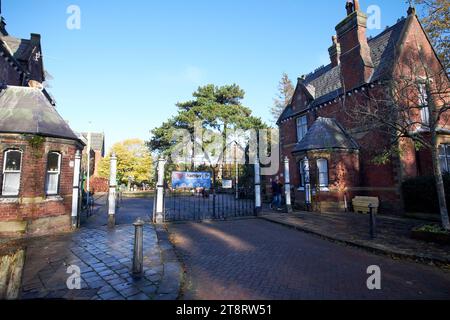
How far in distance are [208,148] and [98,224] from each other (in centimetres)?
2348

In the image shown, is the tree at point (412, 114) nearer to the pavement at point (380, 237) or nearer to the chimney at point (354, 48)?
the pavement at point (380, 237)

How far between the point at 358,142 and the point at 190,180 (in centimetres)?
1190

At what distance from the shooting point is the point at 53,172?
10070mm

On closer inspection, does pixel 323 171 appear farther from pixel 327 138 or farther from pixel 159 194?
pixel 159 194

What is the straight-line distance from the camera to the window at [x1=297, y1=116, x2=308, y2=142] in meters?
21.6

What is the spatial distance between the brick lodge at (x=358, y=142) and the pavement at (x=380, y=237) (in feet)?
12.6

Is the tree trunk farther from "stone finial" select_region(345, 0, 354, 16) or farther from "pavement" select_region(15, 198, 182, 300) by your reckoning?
"stone finial" select_region(345, 0, 354, 16)

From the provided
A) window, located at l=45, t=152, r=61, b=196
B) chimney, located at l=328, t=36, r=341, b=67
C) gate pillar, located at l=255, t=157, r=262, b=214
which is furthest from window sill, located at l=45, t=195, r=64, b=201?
chimney, located at l=328, t=36, r=341, b=67

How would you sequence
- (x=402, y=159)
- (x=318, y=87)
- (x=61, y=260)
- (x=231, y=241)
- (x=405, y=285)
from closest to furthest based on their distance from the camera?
(x=405, y=285), (x=61, y=260), (x=231, y=241), (x=402, y=159), (x=318, y=87)

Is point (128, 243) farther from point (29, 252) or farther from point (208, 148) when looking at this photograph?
point (208, 148)

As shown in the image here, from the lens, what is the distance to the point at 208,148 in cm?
3375

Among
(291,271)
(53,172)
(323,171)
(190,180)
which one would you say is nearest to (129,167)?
(53,172)

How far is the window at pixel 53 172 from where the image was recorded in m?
9.98
